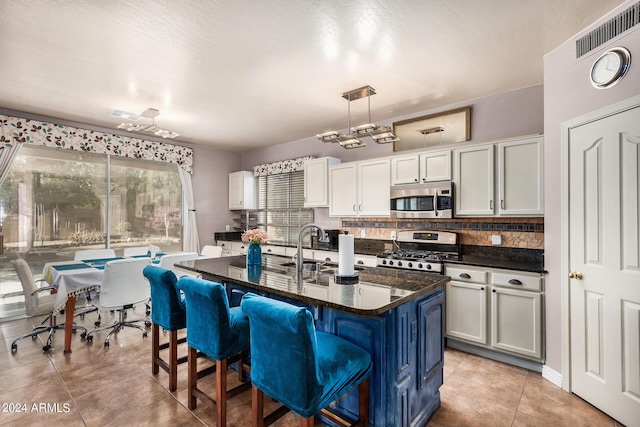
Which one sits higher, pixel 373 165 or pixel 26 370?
pixel 373 165

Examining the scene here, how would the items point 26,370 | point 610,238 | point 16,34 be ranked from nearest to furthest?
point 610,238
point 16,34
point 26,370

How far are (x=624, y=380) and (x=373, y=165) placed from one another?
3.06m

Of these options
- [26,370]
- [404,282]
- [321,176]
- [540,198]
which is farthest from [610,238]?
[26,370]

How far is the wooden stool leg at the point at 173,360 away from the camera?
2338 mm

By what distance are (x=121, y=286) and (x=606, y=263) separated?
4.25m

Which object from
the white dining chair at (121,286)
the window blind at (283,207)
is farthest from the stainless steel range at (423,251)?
the white dining chair at (121,286)

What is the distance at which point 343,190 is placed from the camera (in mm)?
4551

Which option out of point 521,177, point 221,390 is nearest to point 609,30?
point 521,177

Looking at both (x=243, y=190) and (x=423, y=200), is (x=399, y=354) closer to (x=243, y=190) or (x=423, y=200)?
(x=423, y=200)

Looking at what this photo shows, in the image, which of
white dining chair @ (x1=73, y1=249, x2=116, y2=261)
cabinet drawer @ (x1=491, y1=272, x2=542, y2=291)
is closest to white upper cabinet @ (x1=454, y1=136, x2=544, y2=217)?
cabinet drawer @ (x1=491, y1=272, x2=542, y2=291)

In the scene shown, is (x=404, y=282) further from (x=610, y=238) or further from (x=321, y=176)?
(x=321, y=176)

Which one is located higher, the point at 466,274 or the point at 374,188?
the point at 374,188

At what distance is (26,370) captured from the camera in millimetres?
2711

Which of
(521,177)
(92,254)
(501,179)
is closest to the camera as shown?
(521,177)
